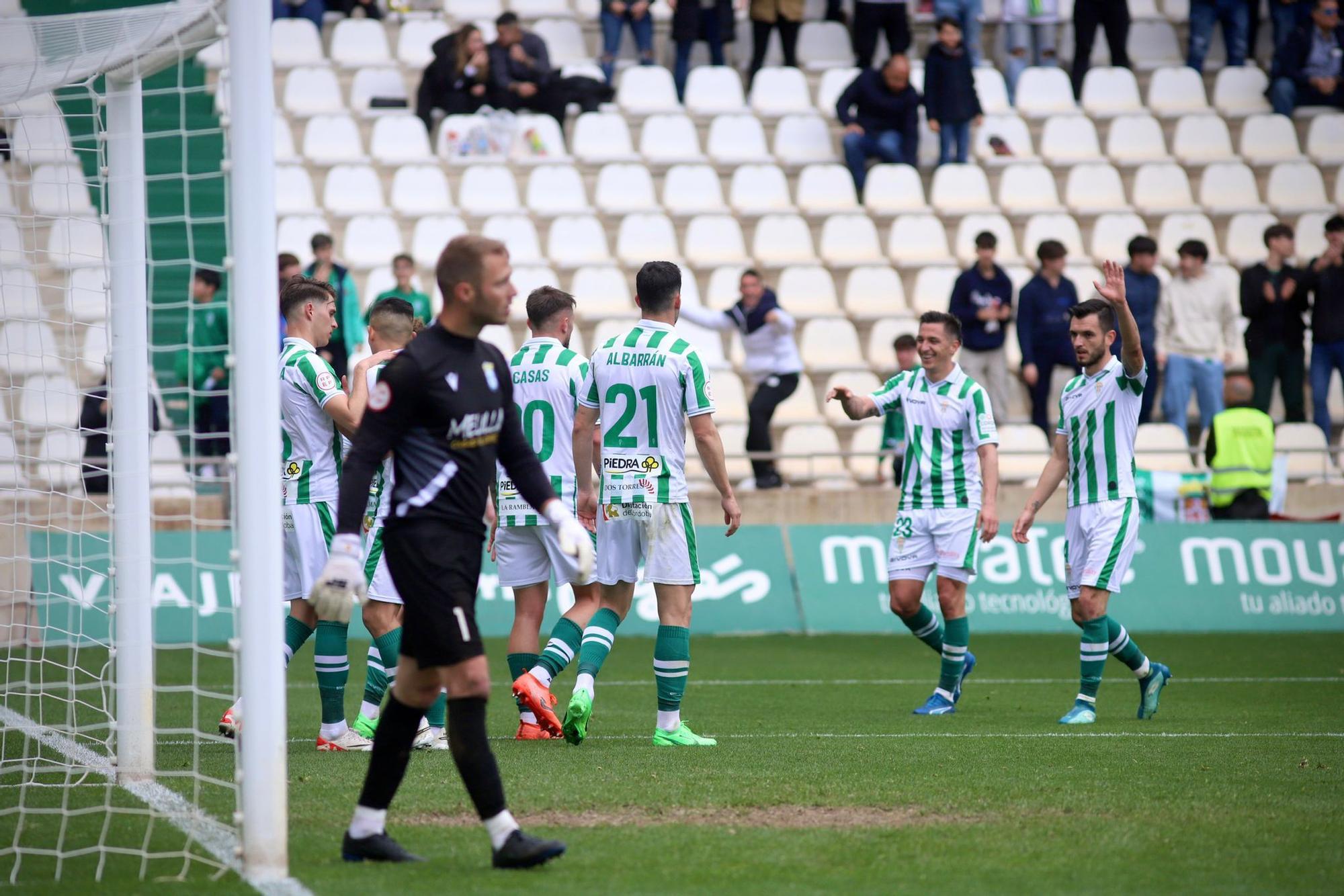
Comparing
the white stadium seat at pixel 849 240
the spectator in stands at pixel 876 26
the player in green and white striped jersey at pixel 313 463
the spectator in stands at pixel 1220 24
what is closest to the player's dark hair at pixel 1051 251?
the white stadium seat at pixel 849 240

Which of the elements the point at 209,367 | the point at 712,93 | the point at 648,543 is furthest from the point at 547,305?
the point at 712,93

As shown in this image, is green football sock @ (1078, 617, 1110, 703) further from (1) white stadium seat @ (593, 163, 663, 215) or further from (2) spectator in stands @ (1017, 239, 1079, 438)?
(1) white stadium seat @ (593, 163, 663, 215)

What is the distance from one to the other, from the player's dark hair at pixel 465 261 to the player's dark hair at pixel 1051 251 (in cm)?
1101

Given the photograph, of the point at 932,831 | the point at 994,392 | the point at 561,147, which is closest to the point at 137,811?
the point at 932,831

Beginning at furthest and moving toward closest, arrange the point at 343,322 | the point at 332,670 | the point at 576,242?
the point at 576,242 → the point at 343,322 → the point at 332,670

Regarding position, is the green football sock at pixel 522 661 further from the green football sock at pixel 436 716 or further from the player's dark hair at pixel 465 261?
the player's dark hair at pixel 465 261

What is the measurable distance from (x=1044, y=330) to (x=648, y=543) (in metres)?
9.44

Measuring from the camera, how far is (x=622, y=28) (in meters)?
20.5

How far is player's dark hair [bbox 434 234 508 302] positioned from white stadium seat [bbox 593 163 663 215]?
14.2 m

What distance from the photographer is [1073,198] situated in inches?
782

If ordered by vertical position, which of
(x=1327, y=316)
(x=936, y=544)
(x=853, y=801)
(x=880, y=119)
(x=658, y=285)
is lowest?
(x=853, y=801)

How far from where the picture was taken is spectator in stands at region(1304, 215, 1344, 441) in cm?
1611

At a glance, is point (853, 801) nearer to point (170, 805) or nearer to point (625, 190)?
point (170, 805)

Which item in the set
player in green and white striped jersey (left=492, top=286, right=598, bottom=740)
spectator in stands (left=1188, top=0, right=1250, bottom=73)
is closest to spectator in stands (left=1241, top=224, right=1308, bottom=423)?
spectator in stands (left=1188, top=0, right=1250, bottom=73)
